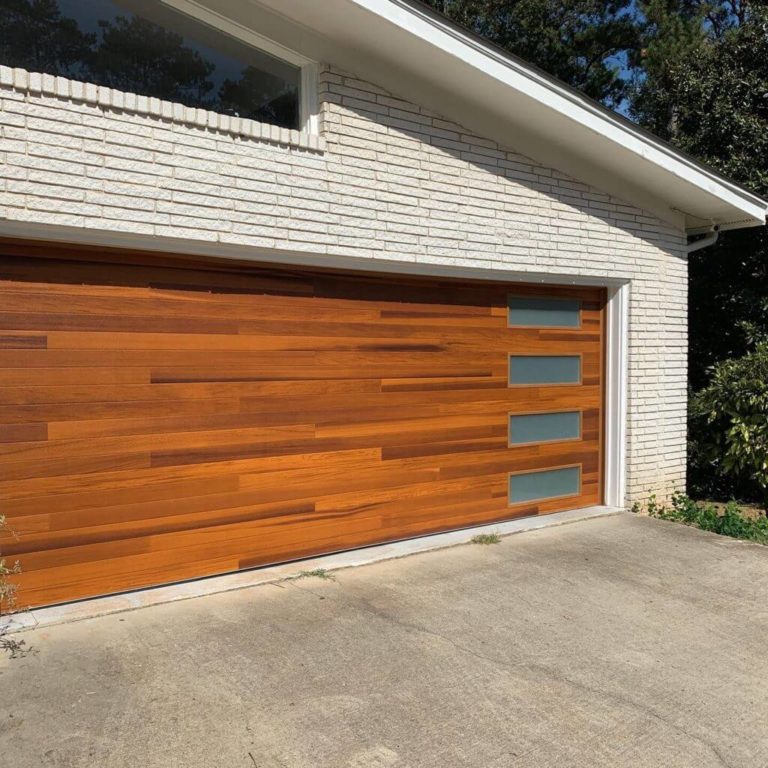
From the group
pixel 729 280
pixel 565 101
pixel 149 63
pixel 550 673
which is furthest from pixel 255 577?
pixel 729 280

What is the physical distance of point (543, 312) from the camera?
673cm

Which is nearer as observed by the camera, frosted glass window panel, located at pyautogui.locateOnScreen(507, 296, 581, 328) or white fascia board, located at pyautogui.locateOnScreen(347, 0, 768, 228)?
white fascia board, located at pyautogui.locateOnScreen(347, 0, 768, 228)

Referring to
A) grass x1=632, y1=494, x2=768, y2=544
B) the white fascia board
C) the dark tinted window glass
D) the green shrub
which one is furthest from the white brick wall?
the green shrub

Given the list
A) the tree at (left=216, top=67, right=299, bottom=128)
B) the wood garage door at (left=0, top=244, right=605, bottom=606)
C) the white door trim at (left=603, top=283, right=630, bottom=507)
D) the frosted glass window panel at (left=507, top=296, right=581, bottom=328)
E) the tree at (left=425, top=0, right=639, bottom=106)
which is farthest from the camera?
the tree at (left=425, top=0, right=639, bottom=106)

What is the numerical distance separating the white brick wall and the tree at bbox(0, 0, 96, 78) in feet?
1.02

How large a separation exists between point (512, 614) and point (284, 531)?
5.64 ft

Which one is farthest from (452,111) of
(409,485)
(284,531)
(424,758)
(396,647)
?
(424,758)

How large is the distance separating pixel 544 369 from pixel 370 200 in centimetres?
241

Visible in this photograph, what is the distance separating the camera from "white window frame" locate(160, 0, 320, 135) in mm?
4727

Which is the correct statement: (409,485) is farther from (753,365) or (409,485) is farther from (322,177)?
(753,365)

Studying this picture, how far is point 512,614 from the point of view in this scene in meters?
4.46

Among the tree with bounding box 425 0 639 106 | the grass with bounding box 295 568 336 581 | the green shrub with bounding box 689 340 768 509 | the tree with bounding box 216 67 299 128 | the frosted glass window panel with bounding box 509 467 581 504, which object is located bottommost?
the grass with bounding box 295 568 336 581

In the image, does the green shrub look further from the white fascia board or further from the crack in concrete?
the crack in concrete

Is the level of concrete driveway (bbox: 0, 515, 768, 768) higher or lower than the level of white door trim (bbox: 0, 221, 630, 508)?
lower
